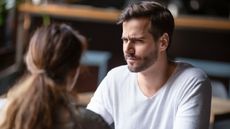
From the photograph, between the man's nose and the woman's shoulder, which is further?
the man's nose

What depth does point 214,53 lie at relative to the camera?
13.8 feet

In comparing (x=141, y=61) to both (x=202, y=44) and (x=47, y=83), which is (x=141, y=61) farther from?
(x=202, y=44)

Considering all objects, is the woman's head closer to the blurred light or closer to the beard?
the beard

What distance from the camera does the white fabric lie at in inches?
64.8

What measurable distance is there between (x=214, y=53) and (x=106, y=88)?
257 centimetres

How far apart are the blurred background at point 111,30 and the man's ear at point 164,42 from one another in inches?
82.4

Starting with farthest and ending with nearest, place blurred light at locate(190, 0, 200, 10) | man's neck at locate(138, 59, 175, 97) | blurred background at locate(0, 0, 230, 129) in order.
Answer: blurred light at locate(190, 0, 200, 10) < blurred background at locate(0, 0, 230, 129) < man's neck at locate(138, 59, 175, 97)

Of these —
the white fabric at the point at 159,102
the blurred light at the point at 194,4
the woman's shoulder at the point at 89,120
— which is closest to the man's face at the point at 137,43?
the white fabric at the point at 159,102

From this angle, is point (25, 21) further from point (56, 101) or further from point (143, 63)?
point (56, 101)

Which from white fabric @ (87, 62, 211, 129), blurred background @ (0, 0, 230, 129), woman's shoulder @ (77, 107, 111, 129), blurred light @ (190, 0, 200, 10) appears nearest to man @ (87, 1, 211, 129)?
white fabric @ (87, 62, 211, 129)

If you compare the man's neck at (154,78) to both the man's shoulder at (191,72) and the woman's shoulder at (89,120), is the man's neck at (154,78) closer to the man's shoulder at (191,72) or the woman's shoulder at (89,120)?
the man's shoulder at (191,72)

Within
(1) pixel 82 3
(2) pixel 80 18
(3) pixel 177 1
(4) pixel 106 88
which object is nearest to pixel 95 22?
(2) pixel 80 18

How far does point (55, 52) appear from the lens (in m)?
1.25

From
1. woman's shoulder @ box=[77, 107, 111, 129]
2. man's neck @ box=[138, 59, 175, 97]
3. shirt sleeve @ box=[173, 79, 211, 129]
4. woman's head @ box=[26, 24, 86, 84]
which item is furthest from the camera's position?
man's neck @ box=[138, 59, 175, 97]
